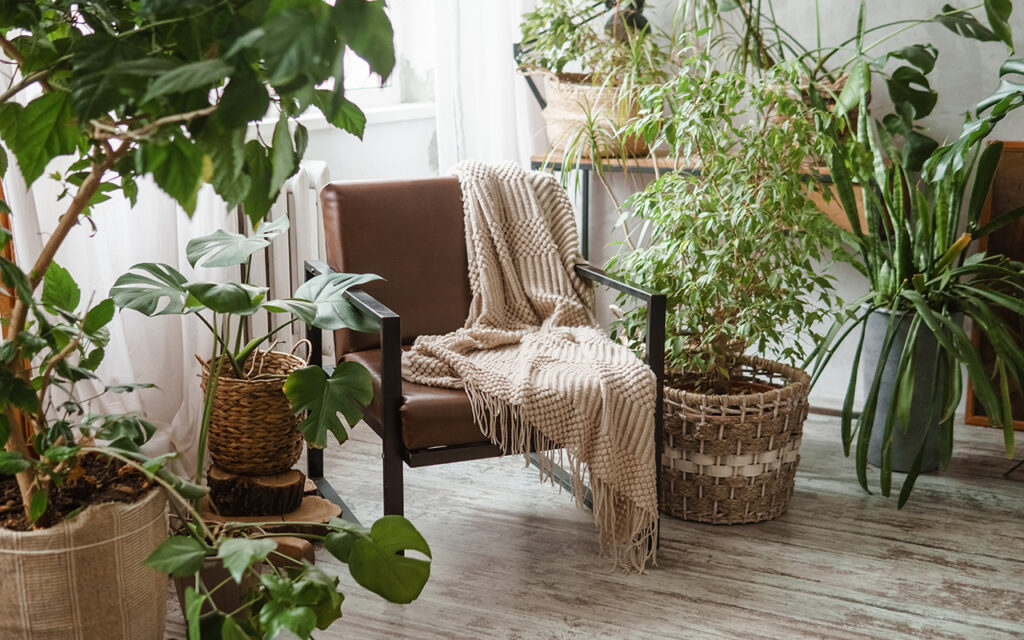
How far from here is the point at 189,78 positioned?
95cm

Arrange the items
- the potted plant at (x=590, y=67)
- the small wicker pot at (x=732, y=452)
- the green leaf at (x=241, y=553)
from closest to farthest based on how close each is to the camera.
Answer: the green leaf at (x=241, y=553) < the small wicker pot at (x=732, y=452) < the potted plant at (x=590, y=67)

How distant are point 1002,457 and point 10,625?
2586 mm

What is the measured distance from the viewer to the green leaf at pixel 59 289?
1.75 metres

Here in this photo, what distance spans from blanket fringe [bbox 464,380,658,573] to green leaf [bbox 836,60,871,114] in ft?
3.66

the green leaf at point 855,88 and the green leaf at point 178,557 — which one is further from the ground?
the green leaf at point 855,88

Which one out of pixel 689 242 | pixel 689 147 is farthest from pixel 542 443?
pixel 689 147

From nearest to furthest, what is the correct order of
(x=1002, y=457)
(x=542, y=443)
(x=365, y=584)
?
(x=365, y=584), (x=542, y=443), (x=1002, y=457)

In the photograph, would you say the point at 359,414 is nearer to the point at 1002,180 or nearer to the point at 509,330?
the point at 509,330

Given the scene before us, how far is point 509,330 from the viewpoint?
2641 millimetres

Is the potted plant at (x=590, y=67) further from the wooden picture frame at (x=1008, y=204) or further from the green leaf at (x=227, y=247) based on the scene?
the green leaf at (x=227, y=247)

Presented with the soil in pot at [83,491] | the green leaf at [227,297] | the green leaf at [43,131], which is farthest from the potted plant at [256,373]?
the green leaf at [43,131]

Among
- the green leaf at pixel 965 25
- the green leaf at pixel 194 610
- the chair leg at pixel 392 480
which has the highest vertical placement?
the green leaf at pixel 965 25

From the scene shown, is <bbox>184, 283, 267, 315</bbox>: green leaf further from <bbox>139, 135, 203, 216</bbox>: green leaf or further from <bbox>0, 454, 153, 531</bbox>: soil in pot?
<bbox>139, 135, 203, 216</bbox>: green leaf

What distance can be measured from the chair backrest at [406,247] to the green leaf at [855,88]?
998mm
